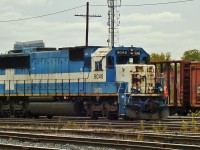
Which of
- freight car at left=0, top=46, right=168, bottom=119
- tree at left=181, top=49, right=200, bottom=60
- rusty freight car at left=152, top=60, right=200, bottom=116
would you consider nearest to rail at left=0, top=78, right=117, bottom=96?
freight car at left=0, top=46, right=168, bottom=119

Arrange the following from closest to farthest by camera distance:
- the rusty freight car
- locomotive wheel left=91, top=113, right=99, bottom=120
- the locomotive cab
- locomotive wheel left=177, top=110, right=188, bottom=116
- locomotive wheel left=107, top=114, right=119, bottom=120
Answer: the locomotive cab
locomotive wheel left=107, top=114, right=119, bottom=120
locomotive wheel left=91, top=113, right=99, bottom=120
the rusty freight car
locomotive wheel left=177, top=110, right=188, bottom=116

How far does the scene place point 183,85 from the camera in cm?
2694

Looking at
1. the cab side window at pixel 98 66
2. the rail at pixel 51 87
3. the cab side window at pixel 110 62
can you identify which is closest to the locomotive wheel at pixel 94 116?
the rail at pixel 51 87

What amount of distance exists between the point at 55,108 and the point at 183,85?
22.8 ft

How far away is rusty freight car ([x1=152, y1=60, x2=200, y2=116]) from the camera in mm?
26422

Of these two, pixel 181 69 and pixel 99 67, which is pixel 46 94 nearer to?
pixel 99 67

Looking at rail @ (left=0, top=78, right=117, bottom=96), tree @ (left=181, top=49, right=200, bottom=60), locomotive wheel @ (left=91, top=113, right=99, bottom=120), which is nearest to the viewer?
rail @ (left=0, top=78, right=117, bottom=96)

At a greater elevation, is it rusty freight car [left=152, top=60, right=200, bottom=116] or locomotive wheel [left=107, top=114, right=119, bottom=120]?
rusty freight car [left=152, top=60, right=200, bottom=116]

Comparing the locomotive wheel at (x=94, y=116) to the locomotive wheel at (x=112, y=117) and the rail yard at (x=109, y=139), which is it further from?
the rail yard at (x=109, y=139)

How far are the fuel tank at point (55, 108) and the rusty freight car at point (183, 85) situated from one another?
200 inches

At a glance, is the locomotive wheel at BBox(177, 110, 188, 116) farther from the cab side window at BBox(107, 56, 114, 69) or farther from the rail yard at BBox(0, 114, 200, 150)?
the rail yard at BBox(0, 114, 200, 150)

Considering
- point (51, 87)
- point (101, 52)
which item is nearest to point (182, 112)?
point (101, 52)

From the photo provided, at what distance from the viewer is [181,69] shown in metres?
27.0

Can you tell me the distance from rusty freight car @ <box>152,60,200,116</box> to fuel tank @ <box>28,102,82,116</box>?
16.7 feet
